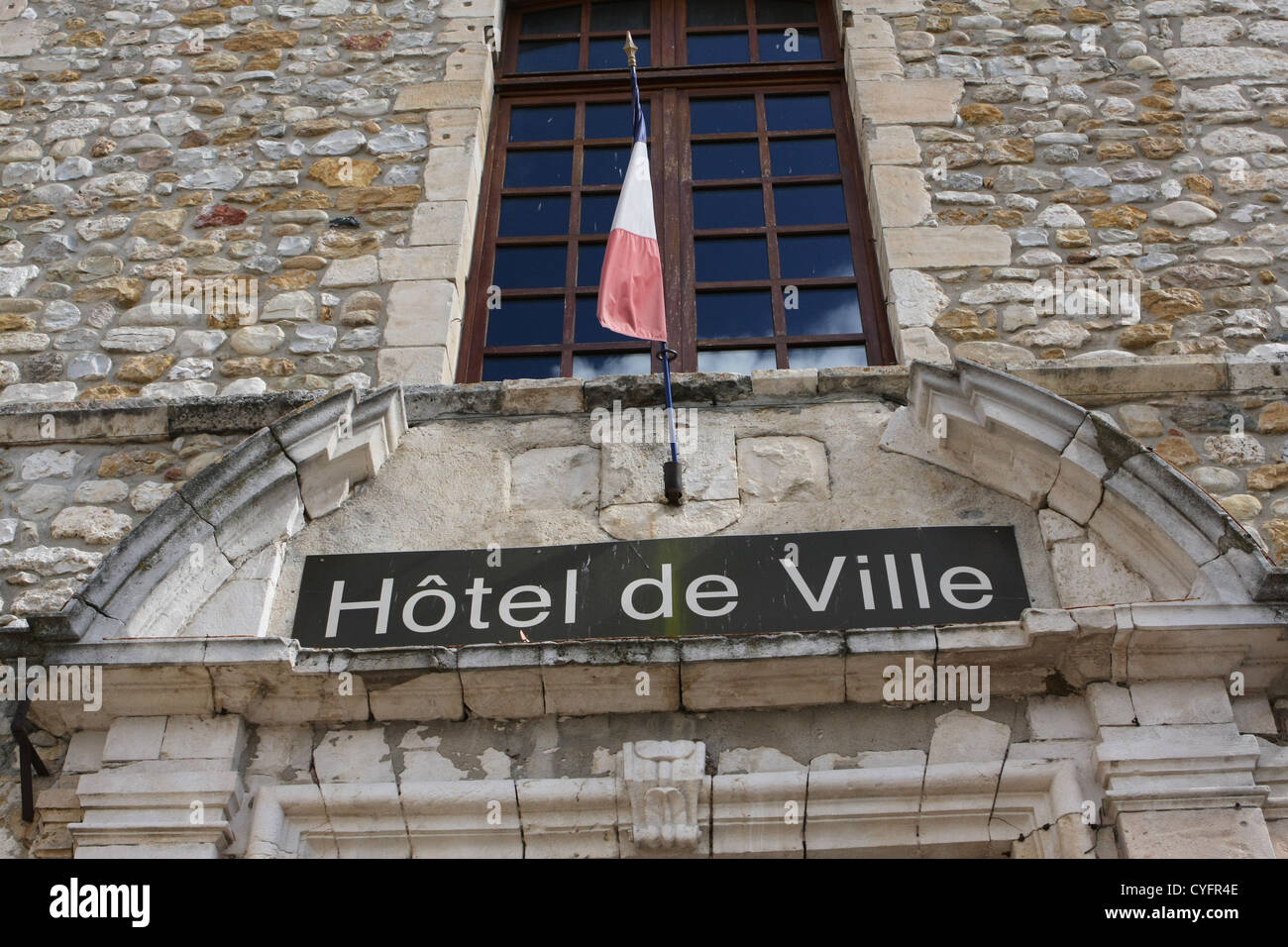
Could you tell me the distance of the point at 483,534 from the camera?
4305 millimetres

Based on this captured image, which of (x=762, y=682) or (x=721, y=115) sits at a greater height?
(x=721, y=115)

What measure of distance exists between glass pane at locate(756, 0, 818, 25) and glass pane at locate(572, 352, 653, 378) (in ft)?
6.67

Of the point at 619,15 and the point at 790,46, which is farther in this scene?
the point at 619,15

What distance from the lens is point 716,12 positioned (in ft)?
21.3

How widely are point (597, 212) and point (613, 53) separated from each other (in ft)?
3.33

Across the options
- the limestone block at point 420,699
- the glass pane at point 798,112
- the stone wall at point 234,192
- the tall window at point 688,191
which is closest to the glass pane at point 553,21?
the tall window at point 688,191

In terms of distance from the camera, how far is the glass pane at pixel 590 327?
5211 millimetres

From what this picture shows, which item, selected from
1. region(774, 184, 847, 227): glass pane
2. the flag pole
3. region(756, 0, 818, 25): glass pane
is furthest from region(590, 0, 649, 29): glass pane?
the flag pole

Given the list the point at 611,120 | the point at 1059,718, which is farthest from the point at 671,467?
the point at 611,120

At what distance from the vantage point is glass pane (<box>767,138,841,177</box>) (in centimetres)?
576

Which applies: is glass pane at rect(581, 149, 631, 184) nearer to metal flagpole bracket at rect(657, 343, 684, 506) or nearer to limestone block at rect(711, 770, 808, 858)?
metal flagpole bracket at rect(657, 343, 684, 506)

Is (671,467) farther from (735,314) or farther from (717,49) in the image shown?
(717,49)

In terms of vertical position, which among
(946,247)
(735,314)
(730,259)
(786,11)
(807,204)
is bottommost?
(735,314)

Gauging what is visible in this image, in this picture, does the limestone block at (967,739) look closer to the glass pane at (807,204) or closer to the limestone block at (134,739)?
the limestone block at (134,739)
